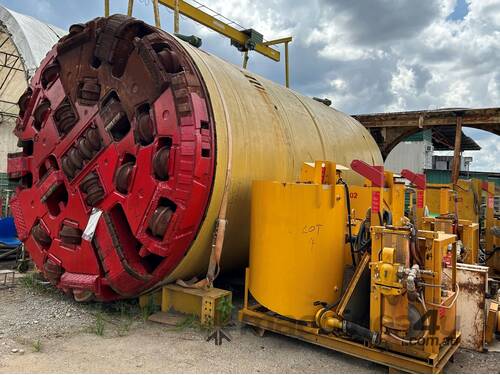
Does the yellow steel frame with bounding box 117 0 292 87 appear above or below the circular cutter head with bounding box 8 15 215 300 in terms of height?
above

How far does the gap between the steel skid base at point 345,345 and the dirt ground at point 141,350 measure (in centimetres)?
12

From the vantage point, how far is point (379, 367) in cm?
375

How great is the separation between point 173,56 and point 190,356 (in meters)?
2.92

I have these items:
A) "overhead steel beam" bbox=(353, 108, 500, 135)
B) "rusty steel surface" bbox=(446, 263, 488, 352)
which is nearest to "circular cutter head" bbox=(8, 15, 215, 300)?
"rusty steel surface" bbox=(446, 263, 488, 352)

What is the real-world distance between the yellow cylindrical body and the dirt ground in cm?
41

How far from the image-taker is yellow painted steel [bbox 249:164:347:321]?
13.3ft

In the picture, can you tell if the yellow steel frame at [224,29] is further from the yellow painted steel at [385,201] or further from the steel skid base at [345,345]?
the steel skid base at [345,345]

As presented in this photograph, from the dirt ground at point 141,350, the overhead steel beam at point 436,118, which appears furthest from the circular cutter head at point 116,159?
the overhead steel beam at point 436,118

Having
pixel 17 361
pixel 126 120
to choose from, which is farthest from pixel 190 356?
pixel 126 120

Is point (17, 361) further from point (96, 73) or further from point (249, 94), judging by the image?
point (249, 94)

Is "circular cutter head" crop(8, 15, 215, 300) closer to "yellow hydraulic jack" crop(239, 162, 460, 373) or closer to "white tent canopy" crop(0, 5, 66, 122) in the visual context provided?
"yellow hydraulic jack" crop(239, 162, 460, 373)

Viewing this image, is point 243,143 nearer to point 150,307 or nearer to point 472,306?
point 150,307

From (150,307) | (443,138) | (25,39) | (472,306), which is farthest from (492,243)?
(443,138)

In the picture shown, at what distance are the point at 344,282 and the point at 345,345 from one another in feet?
2.07
